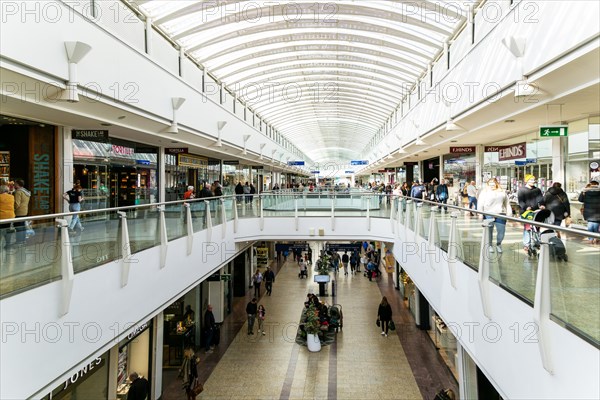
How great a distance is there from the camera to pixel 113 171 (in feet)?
44.3

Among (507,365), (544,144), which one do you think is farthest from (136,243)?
(544,144)

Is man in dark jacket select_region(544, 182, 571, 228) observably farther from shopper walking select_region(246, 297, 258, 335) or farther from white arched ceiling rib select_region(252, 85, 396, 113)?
white arched ceiling rib select_region(252, 85, 396, 113)

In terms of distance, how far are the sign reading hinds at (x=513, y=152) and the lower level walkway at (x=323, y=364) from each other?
674cm

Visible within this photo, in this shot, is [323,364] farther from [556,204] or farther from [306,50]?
[306,50]

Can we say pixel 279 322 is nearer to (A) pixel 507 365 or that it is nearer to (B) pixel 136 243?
(B) pixel 136 243

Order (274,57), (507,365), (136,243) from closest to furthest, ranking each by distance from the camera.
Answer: (507,365), (136,243), (274,57)

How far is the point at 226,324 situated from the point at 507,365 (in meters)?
13.1

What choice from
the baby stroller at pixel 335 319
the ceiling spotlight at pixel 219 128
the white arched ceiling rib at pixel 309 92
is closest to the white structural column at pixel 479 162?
the white arched ceiling rib at pixel 309 92

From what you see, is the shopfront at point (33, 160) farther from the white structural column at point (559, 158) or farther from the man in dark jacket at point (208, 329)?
the white structural column at point (559, 158)

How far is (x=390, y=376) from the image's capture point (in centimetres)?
1124

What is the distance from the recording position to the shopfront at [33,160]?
9.05 m

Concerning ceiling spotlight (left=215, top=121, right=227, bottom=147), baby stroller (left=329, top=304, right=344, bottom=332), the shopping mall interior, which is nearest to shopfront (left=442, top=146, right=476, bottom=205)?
the shopping mall interior

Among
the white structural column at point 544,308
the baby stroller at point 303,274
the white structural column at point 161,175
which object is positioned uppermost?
the white structural column at point 161,175

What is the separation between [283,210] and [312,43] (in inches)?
271
